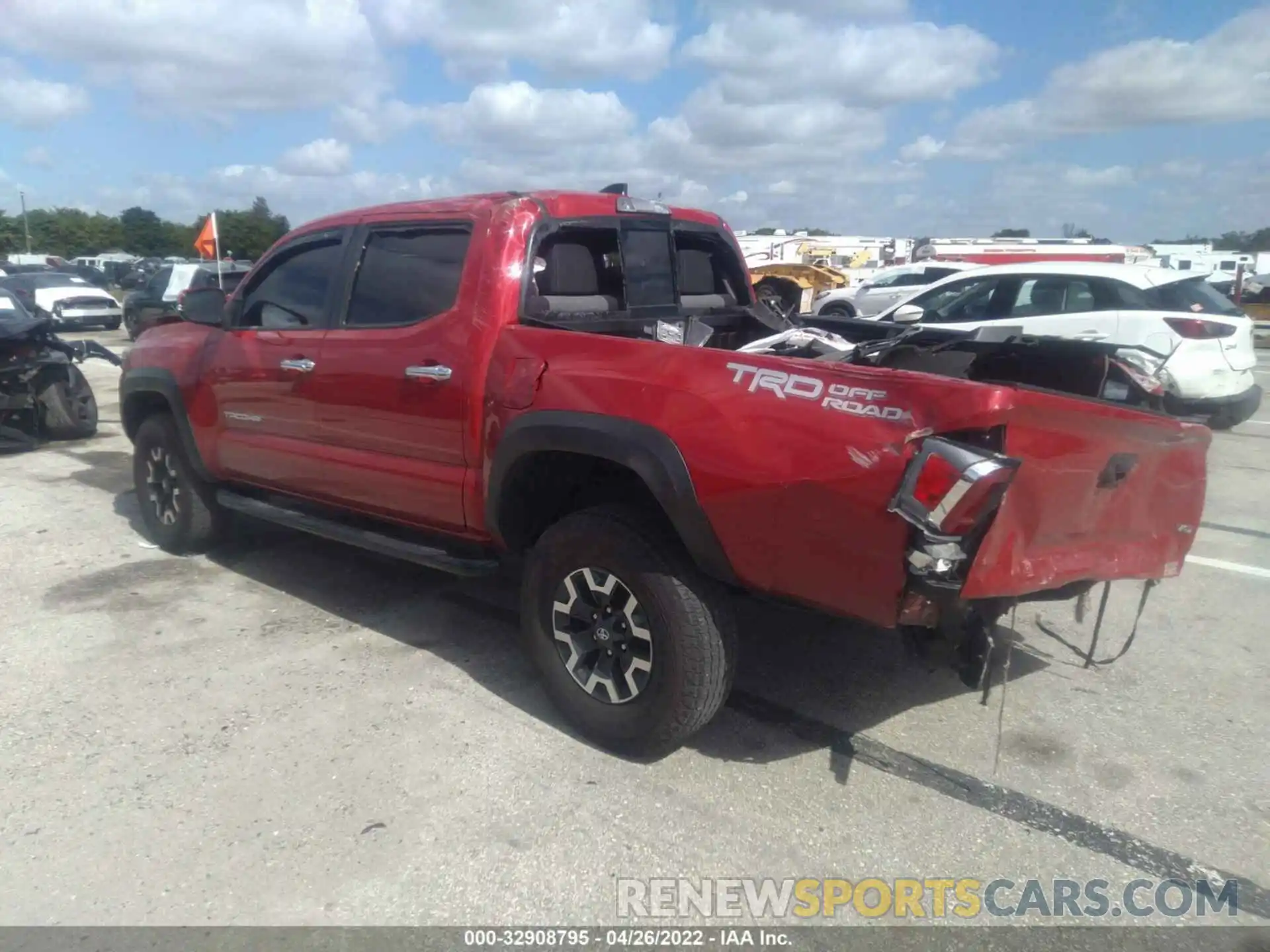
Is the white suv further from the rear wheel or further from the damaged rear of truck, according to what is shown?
the damaged rear of truck

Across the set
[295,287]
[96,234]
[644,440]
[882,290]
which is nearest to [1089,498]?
[644,440]

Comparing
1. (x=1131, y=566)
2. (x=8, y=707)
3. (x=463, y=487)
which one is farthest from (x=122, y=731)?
(x=1131, y=566)

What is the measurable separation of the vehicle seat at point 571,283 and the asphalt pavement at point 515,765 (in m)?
1.62

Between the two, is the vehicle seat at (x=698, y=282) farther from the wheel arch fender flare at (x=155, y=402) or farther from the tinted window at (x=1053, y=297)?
the tinted window at (x=1053, y=297)

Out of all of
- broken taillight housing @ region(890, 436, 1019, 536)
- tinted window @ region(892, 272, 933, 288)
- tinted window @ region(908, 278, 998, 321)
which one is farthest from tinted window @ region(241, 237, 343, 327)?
tinted window @ region(892, 272, 933, 288)

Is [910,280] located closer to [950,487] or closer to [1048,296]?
[1048,296]

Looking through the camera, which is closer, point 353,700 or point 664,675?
point 664,675

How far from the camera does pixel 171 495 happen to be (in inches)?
238

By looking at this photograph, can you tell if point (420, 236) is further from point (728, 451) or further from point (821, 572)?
point (821, 572)

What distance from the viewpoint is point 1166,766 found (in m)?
3.55

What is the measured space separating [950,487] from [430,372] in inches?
88.3

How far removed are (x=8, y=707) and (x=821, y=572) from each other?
338cm

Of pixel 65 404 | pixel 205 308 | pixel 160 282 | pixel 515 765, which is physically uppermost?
pixel 205 308

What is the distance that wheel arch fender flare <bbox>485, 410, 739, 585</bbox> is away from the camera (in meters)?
3.20
